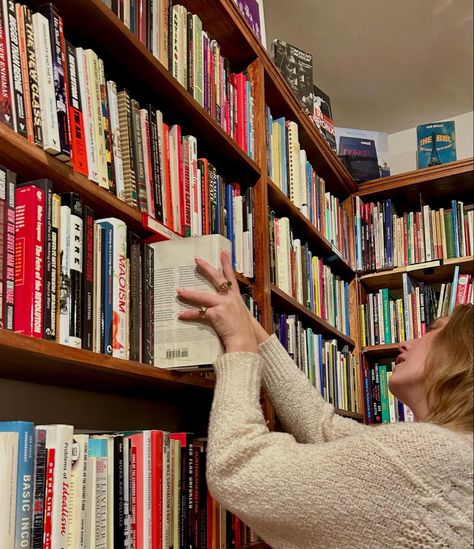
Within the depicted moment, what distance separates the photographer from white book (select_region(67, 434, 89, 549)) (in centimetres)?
91

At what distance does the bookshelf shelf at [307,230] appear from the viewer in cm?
187

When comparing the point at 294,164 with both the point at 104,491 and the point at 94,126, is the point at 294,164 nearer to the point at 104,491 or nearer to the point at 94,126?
the point at 94,126

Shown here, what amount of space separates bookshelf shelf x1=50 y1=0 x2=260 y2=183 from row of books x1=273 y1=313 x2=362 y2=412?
0.49m

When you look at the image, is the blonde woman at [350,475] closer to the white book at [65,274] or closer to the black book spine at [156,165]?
the white book at [65,274]

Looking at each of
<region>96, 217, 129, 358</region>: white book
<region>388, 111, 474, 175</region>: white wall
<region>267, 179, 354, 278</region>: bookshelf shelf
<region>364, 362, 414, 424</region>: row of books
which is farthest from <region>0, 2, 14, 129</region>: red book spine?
<region>388, 111, 474, 175</region>: white wall

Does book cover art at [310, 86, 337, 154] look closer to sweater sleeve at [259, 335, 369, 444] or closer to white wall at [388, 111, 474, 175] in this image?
white wall at [388, 111, 474, 175]

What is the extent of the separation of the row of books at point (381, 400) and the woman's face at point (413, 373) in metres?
1.26

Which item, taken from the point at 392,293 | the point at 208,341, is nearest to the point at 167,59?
the point at 208,341

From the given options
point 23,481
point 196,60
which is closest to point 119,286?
point 23,481

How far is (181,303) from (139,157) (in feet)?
0.97

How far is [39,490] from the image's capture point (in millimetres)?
857

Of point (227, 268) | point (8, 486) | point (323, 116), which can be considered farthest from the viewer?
point (323, 116)

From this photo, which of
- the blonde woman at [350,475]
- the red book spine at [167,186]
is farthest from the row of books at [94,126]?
the blonde woman at [350,475]

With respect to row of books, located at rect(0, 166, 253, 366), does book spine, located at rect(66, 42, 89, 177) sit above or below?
above
